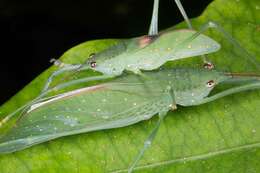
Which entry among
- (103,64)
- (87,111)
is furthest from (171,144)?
(103,64)

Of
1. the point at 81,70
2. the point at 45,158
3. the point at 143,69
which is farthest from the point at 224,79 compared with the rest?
the point at 45,158

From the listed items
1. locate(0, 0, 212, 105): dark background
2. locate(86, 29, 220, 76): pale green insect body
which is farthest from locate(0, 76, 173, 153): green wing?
locate(0, 0, 212, 105): dark background

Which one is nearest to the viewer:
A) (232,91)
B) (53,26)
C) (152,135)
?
(152,135)

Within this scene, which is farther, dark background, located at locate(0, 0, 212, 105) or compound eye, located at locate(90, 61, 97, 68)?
dark background, located at locate(0, 0, 212, 105)

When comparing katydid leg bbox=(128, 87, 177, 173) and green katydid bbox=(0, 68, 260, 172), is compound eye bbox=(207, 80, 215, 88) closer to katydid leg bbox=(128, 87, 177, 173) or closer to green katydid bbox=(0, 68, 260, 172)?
green katydid bbox=(0, 68, 260, 172)

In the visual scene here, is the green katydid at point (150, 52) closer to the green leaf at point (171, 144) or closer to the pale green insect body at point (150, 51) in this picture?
the pale green insect body at point (150, 51)

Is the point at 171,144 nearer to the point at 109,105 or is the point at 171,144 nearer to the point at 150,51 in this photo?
the point at 109,105
